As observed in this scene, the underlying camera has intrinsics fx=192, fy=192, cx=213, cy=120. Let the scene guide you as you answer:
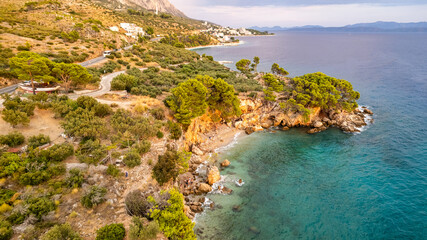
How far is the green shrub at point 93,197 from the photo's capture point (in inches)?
619

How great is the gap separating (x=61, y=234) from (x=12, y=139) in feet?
43.9

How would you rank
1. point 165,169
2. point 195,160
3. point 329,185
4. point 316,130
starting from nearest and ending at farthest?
point 165,169, point 329,185, point 195,160, point 316,130

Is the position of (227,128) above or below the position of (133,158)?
below

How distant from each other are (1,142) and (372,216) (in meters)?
39.1

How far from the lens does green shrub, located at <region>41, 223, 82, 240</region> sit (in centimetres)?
1216

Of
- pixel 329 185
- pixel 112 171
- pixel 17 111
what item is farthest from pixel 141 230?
pixel 329 185

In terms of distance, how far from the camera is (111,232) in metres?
13.4

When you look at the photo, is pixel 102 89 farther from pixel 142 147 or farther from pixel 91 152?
pixel 142 147

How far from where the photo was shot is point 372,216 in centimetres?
2127

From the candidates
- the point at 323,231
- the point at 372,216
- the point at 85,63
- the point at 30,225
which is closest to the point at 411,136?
the point at 372,216

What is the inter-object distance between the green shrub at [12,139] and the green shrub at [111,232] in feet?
46.8

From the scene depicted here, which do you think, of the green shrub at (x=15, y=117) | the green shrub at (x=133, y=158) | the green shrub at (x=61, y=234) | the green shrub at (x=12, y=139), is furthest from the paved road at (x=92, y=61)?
the green shrub at (x=61, y=234)

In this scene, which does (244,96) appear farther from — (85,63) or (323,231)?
(85,63)

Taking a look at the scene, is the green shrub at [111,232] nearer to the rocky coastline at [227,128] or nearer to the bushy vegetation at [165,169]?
the bushy vegetation at [165,169]
